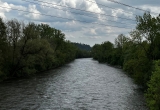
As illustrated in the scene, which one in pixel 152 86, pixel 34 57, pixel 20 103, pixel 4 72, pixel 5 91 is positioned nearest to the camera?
pixel 152 86

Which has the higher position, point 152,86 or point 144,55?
point 144,55

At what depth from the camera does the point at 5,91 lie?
114ft

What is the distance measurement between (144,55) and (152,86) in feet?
60.0

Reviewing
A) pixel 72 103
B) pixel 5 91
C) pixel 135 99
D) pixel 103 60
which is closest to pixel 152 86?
pixel 135 99

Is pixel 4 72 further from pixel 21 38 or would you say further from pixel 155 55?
pixel 155 55

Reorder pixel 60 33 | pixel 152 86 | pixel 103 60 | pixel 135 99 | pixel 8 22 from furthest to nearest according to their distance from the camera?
pixel 103 60 < pixel 60 33 < pixel 8 22 < pixel 135 99 < pixel 152 86

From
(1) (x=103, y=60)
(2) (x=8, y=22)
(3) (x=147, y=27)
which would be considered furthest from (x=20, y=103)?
(1) (x=103, y=60)

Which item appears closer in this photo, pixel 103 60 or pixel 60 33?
pixel 60 33

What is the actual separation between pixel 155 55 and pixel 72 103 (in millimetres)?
19179

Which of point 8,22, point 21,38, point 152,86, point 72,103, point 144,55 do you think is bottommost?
point 72,103

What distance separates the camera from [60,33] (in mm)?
102812

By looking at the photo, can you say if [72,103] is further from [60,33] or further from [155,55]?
[60,33]

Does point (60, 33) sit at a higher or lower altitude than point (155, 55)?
higher

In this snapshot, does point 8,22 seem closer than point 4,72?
No
